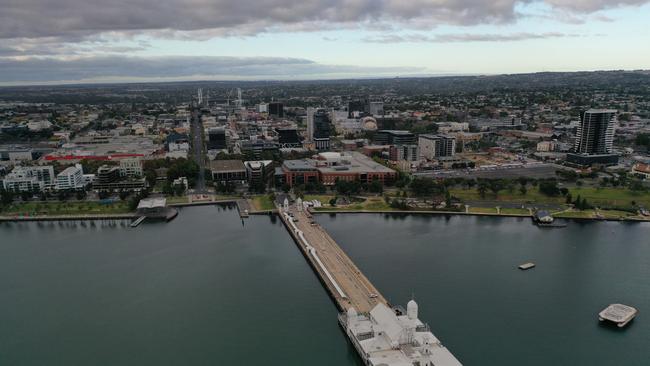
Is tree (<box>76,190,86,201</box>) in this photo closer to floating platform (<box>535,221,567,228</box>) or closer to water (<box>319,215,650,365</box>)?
water (<box>319,215,650,365</box>)

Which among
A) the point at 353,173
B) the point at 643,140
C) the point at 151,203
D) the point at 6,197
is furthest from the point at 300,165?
the point at 643,140

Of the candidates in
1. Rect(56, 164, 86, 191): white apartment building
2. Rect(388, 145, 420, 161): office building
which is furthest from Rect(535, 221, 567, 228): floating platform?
Rect(56, 164, 86, 191): white apartment building

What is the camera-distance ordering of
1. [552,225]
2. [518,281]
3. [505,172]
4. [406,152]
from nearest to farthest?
1. [518,281]
2. [552,225]
3. [505,172]
4. [406,152]

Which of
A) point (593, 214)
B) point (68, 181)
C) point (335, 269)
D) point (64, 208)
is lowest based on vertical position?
point (64, 208)

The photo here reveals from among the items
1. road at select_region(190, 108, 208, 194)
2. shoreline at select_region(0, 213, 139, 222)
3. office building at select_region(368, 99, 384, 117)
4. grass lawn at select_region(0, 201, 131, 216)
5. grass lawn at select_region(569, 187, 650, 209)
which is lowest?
shoreline at select_region(0, 213, 139, 222)

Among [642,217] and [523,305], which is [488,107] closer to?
[642,217]

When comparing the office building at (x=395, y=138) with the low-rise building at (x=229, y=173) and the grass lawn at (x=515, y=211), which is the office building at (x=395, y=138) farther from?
the grass lawn at (x=515, y=211)

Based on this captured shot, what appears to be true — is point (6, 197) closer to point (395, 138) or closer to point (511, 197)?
point (511, 197)
